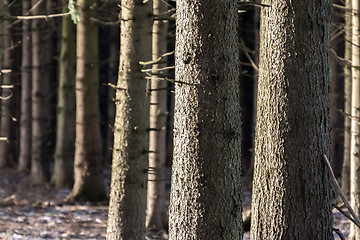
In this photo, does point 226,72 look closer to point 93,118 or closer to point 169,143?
point 93,118

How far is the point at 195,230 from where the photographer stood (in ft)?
17.1

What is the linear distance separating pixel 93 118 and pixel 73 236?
3.95m

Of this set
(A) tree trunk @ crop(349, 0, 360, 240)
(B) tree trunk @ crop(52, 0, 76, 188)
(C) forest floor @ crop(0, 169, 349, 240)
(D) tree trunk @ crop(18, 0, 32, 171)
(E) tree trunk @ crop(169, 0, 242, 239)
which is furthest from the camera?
(D) tree trunk @ crop(18, 0, 32, 171)

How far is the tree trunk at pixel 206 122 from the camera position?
5.05 meters

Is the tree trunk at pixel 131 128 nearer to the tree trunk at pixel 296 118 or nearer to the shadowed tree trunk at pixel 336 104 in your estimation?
the tree trunk at pixel 296 118

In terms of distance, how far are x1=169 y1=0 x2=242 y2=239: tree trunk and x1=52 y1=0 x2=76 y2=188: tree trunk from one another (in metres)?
9.37

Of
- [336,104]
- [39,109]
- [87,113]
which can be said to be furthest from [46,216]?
[336,104]

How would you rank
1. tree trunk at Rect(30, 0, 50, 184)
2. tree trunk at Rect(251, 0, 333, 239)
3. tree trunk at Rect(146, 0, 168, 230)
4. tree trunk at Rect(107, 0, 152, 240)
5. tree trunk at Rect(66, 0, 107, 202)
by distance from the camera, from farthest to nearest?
tree trunk at Rect(30, 0, 50, 184), tree trunk at Rect(66, 0, 107, 202), tree trunk at Rect(146, 0, 168, 230), tree trunk at Rect(107, 0, 152, 240), tree trunk at Rect(251, 0, 333, 239)

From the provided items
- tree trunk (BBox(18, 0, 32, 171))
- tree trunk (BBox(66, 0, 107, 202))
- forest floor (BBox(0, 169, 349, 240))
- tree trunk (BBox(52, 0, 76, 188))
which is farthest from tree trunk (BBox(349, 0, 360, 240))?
tree trunk (BBox(18, 0, 32, 171))

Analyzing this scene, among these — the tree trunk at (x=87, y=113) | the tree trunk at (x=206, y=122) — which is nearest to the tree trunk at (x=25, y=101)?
the tree trunk at (x=87, y=113)

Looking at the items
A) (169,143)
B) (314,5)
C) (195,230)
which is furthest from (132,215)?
(169,143)

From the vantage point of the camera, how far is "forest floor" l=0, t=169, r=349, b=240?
10.0 meters

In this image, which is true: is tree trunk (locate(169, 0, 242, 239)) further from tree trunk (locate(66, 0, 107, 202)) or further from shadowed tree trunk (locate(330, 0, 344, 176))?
shadowed tree trunk (locate(330, 0, 344, 176))

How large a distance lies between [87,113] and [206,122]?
835 centimetres
